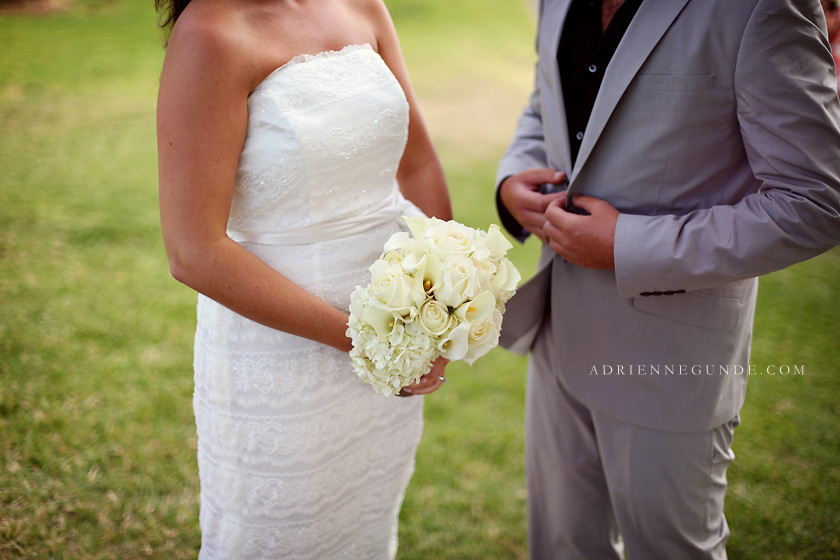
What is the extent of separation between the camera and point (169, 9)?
68.9 inches

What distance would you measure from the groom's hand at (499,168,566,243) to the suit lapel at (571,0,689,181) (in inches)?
10.0

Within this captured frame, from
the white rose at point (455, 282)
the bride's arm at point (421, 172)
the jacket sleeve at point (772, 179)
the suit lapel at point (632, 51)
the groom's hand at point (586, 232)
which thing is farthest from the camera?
the bride's arm at point (421, 172)

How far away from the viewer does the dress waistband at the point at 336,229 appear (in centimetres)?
181

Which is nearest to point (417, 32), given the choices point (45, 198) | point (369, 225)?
point (45, 198)

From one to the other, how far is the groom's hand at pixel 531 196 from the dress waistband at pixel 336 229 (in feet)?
1.02

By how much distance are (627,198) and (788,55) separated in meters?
0.50

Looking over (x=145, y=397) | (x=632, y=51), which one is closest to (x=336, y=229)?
(x=632, y=51)

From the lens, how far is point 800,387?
4.13 meters

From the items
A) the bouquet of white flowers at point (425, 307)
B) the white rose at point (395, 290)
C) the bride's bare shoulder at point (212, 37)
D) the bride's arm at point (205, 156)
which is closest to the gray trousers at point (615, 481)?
the bouquet of white flowers at point (425, 307)

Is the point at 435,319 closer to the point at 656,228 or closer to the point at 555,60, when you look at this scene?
the point at 656,228

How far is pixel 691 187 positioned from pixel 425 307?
831 mm

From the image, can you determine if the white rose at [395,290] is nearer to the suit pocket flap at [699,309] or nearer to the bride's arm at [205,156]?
the bride's arm at [205,156]

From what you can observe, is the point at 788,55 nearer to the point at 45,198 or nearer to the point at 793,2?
the point at 793,2

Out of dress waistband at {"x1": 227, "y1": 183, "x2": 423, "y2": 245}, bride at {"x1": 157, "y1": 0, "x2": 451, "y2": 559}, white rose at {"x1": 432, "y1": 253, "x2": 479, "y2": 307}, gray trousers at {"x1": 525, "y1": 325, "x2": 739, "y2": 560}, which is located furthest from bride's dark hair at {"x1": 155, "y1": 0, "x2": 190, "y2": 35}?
gray trousers at {"x1": 525, "y1": 325, "x2": 739, "y2": 560}
